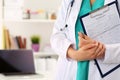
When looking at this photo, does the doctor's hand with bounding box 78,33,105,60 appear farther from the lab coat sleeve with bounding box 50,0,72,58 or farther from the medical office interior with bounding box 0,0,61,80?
the medical office interior with bounding box 0,0,61,80

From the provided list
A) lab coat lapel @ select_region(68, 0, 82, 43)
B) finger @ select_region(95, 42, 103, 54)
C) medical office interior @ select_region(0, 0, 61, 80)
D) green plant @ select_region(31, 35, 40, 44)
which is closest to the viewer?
finger @ select_region(95, 42, 103, 54)

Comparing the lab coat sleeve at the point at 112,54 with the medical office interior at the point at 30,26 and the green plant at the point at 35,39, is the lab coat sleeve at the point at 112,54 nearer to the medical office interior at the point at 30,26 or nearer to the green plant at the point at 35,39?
the medical office interior at the point at 30,26

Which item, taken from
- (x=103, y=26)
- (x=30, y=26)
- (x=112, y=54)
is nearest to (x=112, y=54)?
(x=112, y=54)

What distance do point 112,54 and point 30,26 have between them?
2.46 meters

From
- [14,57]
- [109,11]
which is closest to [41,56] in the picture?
[14,57]

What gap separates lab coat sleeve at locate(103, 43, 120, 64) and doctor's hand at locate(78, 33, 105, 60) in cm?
2

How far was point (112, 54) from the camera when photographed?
982 mm

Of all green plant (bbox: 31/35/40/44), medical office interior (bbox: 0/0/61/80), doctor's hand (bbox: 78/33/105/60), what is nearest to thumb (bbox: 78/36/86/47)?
doctor's hand (bbox: 78/33/105/60)

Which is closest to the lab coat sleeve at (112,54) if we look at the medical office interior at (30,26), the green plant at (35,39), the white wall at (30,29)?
the medical office interior at (30,26)

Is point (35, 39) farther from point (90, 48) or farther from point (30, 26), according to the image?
point (90, 48)

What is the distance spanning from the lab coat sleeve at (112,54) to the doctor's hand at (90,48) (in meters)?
0.02

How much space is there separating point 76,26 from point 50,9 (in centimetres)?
234

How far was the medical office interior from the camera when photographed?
3.04 m

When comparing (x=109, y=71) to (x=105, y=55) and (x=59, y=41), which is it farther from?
(x=59, y=41)
